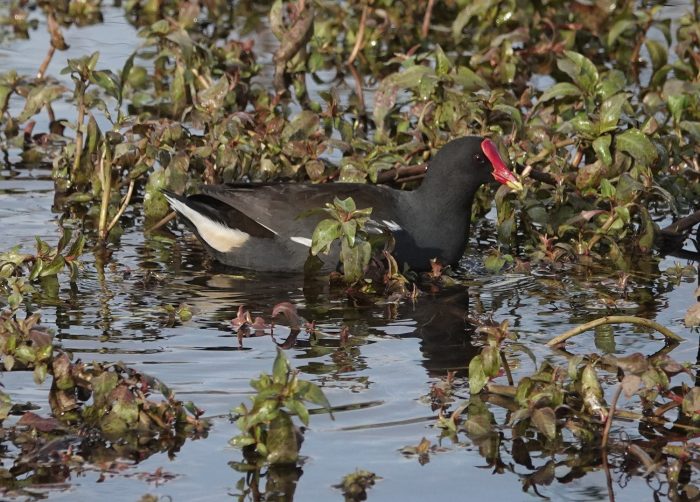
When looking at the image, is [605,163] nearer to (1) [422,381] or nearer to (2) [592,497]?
(1) [422,381]

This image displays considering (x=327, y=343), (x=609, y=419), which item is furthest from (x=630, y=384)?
(x=327, y=343)

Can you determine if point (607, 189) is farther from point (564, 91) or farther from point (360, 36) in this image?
point (360, 36)

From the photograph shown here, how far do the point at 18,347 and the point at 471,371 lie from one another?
1.66m

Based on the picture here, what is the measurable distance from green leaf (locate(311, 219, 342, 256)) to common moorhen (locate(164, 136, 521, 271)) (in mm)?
829

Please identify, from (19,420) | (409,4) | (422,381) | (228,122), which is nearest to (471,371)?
(422,381)

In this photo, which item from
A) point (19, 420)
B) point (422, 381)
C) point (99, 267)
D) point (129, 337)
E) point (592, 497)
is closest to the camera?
point (592, 497)

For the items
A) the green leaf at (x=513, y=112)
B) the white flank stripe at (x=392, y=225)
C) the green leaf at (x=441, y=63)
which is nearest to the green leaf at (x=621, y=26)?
the green leaf at (x=441, y=63)

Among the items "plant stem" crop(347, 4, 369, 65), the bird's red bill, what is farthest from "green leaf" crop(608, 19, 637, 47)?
the bird's red bill

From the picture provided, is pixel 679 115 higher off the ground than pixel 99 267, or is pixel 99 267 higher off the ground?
pixel 679 115

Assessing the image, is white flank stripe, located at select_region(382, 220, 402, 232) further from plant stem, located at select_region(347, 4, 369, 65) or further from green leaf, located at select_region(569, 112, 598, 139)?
plant stem, located at select_region(347, 4, 369, 65)

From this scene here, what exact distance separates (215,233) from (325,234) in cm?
120

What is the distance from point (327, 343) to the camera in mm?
6285

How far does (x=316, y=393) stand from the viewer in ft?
15.7

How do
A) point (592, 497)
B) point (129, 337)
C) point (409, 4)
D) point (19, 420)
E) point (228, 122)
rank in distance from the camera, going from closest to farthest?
1. point (592, 497)
2. point (19, 420)
3. point (129, 337)
4. point (228, 122)
5. point (409, 4)
